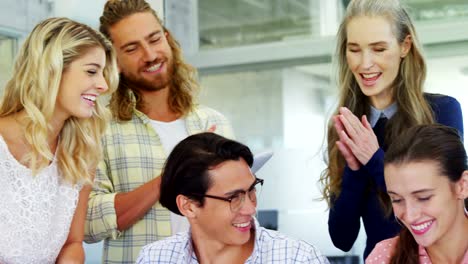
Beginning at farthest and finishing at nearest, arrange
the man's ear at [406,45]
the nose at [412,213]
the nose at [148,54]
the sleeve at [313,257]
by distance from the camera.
Result: the nose at [148,54] < the man's ear at [406,45] < the sleeve at [313,257] < the nose at [412,213]

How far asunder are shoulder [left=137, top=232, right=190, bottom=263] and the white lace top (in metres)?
0.28

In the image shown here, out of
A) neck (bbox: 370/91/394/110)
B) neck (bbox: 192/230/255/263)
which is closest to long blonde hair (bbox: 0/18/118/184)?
neck (bbox: 192/230/255/263)

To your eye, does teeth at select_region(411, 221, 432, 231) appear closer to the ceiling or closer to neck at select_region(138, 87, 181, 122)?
neck at select_region(138, 87, 181, 122)

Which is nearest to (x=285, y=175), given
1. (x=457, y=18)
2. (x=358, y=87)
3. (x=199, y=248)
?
(x=457, y=18)

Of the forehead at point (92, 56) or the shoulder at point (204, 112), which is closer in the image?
the forehead at point (92, 56)

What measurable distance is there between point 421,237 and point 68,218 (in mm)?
995

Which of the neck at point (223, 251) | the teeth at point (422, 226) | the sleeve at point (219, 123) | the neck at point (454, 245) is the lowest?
the neck at point (223, 251)

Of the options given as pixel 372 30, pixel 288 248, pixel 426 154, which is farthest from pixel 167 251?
pixel 372 30

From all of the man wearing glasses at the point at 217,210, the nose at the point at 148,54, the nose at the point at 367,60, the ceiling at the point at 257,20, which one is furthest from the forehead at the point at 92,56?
the ceiling at the point at 257,20

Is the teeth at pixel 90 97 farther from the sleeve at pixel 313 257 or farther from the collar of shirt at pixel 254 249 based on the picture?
the sleeve at pixel 313 257

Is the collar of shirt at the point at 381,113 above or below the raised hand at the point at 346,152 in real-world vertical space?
above

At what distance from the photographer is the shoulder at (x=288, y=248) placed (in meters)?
1.99

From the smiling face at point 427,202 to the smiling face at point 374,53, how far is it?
1.33 feet

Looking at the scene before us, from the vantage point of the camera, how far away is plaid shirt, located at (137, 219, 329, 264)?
78.6 inches
